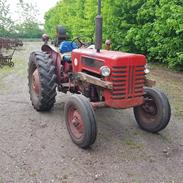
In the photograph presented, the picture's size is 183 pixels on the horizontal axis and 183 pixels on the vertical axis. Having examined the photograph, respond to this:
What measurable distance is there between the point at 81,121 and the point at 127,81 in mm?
944

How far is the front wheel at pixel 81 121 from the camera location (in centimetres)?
501

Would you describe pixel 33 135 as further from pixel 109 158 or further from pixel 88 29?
pixel 88 29

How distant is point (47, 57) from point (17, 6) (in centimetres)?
7400

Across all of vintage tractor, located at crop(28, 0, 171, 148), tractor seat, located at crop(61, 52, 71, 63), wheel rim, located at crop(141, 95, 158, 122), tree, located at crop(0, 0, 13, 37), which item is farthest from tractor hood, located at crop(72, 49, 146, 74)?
tree, located at crop(0, 0, 13, 37)

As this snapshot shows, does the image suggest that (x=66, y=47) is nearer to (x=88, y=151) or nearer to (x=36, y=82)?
(x=36, y=82)

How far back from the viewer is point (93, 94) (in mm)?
6016

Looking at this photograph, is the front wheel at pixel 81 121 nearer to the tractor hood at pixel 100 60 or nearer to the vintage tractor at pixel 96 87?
the vintage tractor at pixel 96 87

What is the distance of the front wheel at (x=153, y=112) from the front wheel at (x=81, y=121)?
4.21ft

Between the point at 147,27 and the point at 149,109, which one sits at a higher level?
the point at 147,27

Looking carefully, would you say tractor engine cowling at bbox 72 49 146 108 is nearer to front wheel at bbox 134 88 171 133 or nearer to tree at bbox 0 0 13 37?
front wheel at bbox 134 88 171 133

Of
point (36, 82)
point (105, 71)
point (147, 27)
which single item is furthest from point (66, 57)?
point (147, 27)

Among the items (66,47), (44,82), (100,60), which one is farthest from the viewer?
(66,47)

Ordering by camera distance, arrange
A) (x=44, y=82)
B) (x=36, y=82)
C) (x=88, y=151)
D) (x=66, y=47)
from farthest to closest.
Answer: (x=66, y=47) → (x=36, y=82) → (x=44, y=82) → (x=88, y=151)

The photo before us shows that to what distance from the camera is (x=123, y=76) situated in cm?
532
